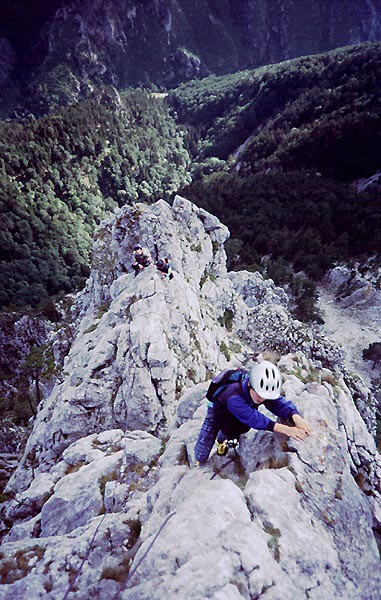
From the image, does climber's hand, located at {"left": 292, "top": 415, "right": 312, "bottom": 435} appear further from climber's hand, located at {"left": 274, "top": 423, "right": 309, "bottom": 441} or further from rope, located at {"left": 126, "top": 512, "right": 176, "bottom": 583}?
rope, located at {"left": 126, "top": 512, "right": 176, "bottom": 583}

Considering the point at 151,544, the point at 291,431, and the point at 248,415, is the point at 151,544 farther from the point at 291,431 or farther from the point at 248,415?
the point at 291,431

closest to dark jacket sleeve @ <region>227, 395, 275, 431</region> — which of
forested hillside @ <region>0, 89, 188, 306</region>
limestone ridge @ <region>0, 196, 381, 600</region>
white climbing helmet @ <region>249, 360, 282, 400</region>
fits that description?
white climbing helmet @ <region>249, 360, 282, 400</region>

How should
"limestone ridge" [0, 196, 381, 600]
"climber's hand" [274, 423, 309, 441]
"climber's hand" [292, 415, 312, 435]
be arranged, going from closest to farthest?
1. "limestone ridge" [0, 196, 381, 600]
2. "climber's hand" [274, 423, 309, 441]
3. "climber's hand" [292, 415, 312, 435]

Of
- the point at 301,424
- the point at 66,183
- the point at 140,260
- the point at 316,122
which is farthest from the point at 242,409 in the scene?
the point at 316,122

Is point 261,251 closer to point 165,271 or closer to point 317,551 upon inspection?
point 165,271

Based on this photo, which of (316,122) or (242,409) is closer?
Result: (242,409)

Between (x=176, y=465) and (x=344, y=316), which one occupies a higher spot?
(x=344, y=316)

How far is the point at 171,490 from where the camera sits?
7648 millimetres

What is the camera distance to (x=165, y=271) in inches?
711

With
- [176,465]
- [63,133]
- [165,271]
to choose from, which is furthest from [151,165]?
[176,465]

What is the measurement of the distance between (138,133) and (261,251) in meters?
142

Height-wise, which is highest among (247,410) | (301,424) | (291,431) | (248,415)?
(247,410)

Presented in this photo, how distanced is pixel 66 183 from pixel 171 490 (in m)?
139

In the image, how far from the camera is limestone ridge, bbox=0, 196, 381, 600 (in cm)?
582
